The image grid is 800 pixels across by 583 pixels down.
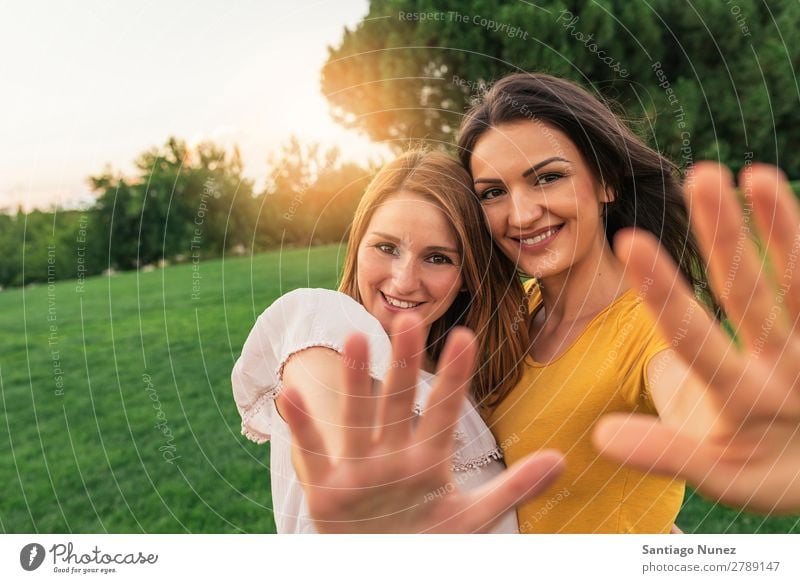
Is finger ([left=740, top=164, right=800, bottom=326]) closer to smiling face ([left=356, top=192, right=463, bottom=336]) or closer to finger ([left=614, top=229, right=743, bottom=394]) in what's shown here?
finger ([left=614, top=229, right=743, bottom=394])

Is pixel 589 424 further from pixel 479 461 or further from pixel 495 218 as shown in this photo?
pixel 495 218

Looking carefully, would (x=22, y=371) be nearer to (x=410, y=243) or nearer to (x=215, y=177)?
(x=215, y=177)

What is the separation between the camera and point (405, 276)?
0.71m

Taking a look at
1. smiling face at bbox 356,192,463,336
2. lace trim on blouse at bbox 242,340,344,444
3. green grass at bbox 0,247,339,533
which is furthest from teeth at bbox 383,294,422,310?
green grass at bbox 0,247,339,533

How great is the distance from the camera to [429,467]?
1.82ft

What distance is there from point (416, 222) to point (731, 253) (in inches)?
13.6

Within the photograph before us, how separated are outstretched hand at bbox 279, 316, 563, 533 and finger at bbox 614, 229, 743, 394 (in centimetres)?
13

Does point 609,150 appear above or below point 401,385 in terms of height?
above

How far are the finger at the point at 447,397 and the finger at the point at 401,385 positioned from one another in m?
0.02

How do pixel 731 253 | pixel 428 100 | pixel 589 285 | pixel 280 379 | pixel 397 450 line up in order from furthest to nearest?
pixel 428 100 < pixel 589 285 < pixel 280 379 < pixel 397 450 < pixel 731 253

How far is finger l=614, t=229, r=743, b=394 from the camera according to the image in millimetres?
411

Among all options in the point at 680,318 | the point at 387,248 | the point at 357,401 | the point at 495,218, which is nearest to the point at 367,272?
the point at 387,248

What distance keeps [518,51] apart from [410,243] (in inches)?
13.5

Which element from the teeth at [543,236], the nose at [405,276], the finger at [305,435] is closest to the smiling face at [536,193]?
the teeth at [543,236]
